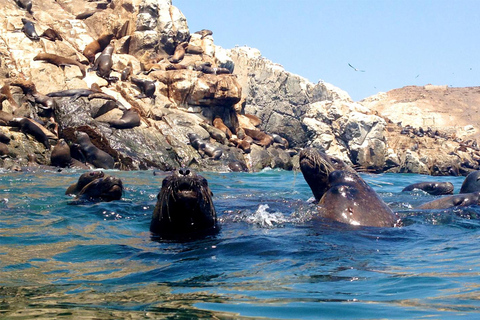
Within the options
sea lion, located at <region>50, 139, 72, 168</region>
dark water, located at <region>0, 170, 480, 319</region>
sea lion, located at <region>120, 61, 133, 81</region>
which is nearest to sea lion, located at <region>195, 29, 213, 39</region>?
sea lion, located at <region>120, 61, 133, 81</region>

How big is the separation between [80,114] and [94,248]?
16.1m

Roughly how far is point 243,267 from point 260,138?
23.2m

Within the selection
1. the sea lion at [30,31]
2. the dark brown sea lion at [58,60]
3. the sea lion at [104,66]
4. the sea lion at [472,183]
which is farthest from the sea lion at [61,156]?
the sea lion at [472,183]

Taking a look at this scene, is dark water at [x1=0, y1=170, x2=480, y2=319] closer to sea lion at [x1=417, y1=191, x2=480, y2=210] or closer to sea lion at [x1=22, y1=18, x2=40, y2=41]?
sea lion at [x1=417, y1=191, x2=480, y2=210]

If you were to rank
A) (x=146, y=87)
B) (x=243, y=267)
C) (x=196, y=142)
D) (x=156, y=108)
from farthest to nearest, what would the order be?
(x=146, y=87) → (x=156, y=108) → (x=196, y=142) → (x=243, y=267)

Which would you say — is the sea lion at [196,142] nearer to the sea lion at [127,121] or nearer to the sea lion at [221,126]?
the sea lion at [127,121]

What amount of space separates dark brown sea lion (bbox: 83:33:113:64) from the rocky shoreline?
0.05 meters

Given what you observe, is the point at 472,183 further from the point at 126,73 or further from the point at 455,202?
the point at 126,73

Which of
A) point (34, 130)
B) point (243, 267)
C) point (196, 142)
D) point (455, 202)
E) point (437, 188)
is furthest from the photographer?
point (196, 142)

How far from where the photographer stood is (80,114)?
20562 millimetres

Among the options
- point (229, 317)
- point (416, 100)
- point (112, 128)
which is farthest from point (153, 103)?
point (416, 100)

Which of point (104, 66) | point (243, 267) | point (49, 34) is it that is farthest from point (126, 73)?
point (243, 267)

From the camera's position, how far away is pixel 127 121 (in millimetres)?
20766

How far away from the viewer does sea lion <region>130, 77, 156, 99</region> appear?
24.5 meters
